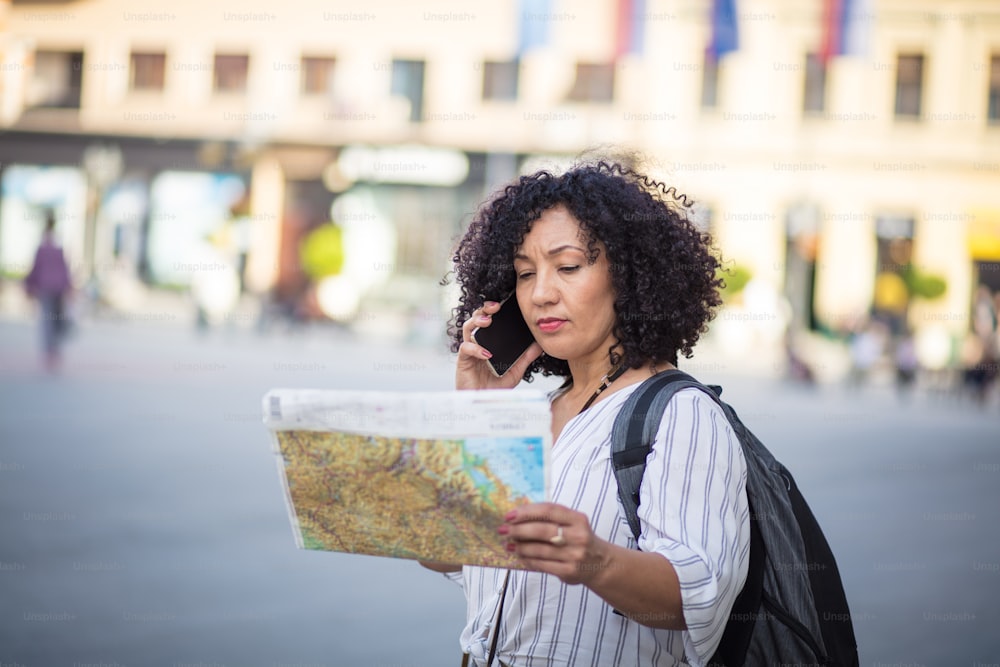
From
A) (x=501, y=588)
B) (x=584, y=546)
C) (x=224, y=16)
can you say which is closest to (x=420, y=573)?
(x=501, y=588)

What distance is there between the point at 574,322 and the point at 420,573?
13.2 feet

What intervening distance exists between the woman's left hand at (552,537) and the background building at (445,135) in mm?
25055

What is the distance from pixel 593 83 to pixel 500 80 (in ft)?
9.08

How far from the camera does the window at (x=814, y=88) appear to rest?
29953mm

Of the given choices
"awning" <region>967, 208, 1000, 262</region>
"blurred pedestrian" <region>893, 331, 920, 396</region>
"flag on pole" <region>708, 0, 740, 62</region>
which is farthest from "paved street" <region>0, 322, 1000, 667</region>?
"awning" <region>967, 208, 1000, 262</region>

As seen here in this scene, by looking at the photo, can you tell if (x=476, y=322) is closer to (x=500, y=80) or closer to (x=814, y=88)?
(x=814, y=88)

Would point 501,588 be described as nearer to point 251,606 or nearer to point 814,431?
point 251,606

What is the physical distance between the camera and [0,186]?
34.7 metres

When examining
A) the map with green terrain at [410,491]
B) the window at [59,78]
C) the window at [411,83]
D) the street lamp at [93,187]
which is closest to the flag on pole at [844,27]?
the window at [411,83]

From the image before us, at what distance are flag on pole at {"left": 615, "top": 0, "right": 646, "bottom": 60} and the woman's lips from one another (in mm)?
20286

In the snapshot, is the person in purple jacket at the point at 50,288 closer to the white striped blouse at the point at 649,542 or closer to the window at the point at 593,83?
the white striped blouse at the point at 649,542

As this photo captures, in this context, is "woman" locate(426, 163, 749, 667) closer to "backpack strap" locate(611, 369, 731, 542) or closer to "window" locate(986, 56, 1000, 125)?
"backpack strap" locate(611, 369, 731, 542)

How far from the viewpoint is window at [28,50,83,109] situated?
3428 cm

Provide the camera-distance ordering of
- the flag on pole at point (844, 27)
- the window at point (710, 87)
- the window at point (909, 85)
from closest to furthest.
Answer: the flag on pole at point (844, 27)
the window at point (909, 85)
the window at point (710, 87)
